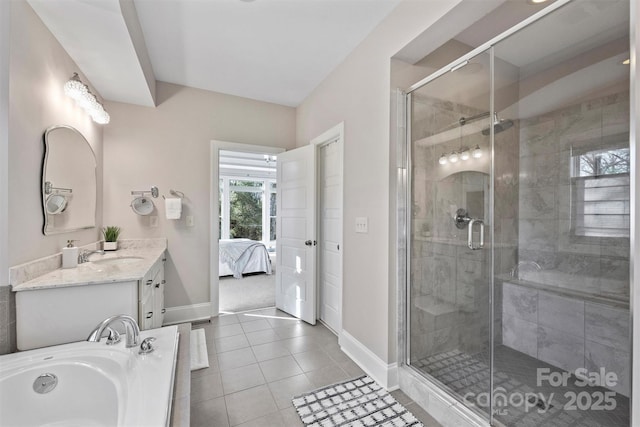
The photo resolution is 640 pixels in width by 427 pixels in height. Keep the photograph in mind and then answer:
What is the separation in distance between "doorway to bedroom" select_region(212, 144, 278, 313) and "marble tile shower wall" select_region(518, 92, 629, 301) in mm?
3419

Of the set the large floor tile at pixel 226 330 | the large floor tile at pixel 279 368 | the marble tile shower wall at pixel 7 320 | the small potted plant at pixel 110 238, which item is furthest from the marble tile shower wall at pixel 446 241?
the small potted plant at pixel 110 238

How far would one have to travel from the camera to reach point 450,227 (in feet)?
7.11

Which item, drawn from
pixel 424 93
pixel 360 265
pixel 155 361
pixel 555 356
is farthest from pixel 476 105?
pixel 155 361

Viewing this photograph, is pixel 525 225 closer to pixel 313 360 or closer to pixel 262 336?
pixel 313 360

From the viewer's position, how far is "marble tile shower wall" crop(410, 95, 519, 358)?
2.10m

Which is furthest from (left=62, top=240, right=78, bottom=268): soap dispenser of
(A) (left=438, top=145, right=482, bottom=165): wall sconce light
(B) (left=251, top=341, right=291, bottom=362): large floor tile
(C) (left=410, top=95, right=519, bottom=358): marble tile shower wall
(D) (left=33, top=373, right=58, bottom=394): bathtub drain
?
(A) (left=438, top=145, right=482, bottom=165): wall sconce light

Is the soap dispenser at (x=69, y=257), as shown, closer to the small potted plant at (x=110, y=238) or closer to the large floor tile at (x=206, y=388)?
the small potted plant at (x=110, y=238)

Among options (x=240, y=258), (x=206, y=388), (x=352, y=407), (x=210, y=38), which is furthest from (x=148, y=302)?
(x=240, y=258)

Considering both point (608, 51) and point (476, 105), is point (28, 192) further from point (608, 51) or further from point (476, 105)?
point (608, 51)

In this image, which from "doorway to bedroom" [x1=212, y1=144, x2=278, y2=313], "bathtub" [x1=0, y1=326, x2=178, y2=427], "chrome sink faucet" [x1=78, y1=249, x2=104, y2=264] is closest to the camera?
"bathtub" [x1=0, y1=326, x2=178, y2=427]

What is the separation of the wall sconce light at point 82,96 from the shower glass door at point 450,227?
8.19 feet

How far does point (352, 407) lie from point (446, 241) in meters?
1.36

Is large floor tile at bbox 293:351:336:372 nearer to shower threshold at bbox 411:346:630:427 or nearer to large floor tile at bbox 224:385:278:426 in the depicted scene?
large floor tile at bbox 224:385:278:426

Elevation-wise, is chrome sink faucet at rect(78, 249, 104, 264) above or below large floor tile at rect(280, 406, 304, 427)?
above
